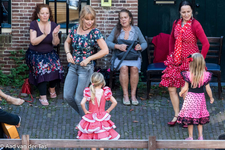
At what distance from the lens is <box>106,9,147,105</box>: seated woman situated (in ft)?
23.6

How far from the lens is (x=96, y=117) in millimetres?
5039

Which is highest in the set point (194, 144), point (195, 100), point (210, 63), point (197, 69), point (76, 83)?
point (197, 69)

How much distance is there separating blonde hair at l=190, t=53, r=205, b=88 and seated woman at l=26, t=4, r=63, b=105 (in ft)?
9.20

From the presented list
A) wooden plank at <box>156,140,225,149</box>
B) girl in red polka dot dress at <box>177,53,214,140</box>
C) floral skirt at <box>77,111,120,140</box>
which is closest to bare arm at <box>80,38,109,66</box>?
floral skirt at <box>77,111,120,140</box>

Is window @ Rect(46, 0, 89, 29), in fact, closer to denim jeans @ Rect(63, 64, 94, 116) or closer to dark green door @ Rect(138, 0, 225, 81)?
dark green door @ Rect(138, 0, 225, 81)

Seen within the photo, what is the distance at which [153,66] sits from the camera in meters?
7.52

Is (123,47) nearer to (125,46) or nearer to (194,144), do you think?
(125,46)

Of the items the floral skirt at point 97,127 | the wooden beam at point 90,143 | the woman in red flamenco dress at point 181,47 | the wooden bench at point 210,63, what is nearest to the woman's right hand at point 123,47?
the wooden bench at point 210,63

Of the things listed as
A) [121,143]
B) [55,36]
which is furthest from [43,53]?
[121,143]

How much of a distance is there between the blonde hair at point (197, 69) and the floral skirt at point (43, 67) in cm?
284

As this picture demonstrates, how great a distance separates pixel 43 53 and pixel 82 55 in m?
1.92

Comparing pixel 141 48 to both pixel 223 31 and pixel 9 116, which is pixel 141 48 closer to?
pixel 223 31

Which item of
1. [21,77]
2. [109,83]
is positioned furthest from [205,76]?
[21,77]

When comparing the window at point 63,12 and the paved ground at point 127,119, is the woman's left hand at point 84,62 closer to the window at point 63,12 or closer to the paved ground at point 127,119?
the paved ground at point 127,119
